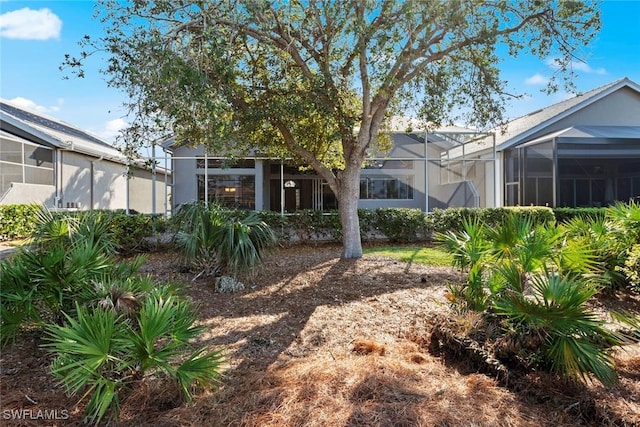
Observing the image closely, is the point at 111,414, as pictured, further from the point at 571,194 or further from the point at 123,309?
the point at 571,194

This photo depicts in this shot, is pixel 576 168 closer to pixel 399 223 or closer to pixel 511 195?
pixel 511 195

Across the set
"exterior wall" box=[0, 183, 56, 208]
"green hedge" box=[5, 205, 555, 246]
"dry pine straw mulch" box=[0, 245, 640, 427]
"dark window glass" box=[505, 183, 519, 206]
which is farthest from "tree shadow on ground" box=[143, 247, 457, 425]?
"dark window glass" box=[505, 183, 519, 206]

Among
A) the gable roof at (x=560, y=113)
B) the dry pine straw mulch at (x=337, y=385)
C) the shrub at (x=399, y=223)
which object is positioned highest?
the gable roof at (x=560, y=113)

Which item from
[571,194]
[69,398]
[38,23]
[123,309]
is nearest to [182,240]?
[123,309]

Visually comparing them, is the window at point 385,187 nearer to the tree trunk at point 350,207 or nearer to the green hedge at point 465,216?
the green hedge at point 465,216

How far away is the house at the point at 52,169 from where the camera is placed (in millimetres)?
14031

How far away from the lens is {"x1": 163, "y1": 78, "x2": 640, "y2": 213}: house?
16812mm

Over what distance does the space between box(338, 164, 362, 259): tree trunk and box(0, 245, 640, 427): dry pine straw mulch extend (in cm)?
339

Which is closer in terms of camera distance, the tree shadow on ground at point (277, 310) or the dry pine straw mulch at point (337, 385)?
the dry pine straw mulch at point (337, 385)

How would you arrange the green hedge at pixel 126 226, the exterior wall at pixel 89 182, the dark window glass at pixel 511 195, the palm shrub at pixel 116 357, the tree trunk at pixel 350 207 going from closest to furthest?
the palm shrub at pixel 116 357 < the tree trunk at pixel 350 207 < the green hedge at pixel 126 226 < the exterior wall at pixel 89 182 < the dark window glass at pixel 511 195

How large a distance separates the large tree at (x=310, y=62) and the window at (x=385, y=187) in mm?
8361

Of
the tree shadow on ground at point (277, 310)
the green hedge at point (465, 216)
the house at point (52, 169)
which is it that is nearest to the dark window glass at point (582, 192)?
the green hedge at point (465, 216)

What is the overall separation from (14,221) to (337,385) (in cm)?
1357

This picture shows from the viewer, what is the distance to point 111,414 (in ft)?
9.70
